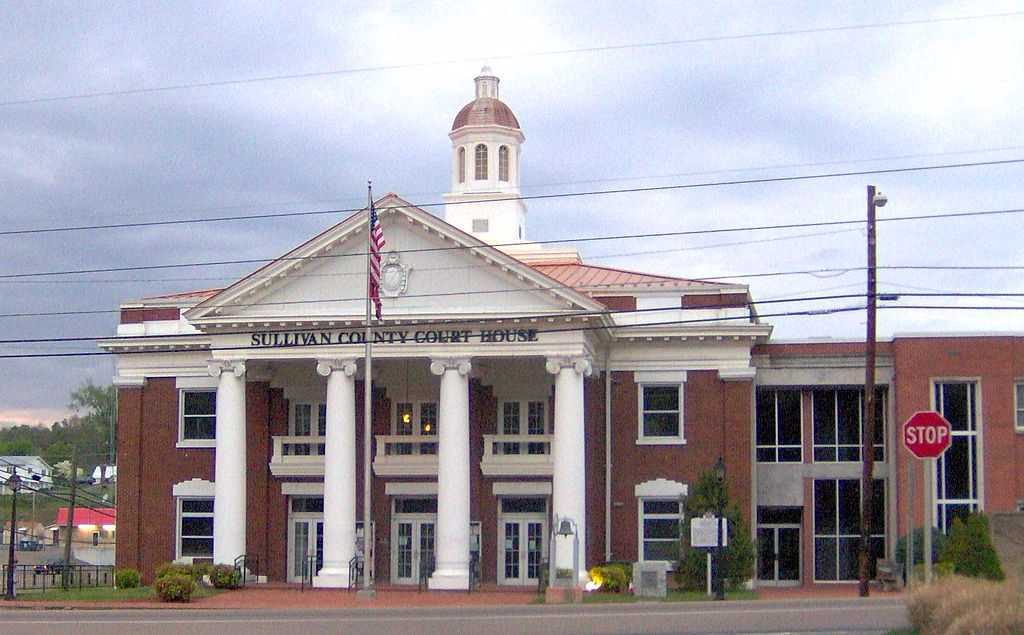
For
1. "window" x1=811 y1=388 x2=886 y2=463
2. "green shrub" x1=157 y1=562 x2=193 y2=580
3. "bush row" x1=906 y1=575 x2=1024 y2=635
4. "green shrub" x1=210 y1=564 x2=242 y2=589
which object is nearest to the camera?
"bush row" x1=906 y1=575 x2=1024 y2=635

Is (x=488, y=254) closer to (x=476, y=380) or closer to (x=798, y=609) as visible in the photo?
(x=476, y=380)

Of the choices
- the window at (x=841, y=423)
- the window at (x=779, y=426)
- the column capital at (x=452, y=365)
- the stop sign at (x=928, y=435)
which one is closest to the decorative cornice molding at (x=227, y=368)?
the column capital at (x=452, y=365)

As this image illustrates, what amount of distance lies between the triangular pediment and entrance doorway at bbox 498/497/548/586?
7.29 meters

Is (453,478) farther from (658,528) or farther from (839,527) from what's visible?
(839,527)

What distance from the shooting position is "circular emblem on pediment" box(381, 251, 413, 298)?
42.5 m

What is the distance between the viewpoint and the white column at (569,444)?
136ft

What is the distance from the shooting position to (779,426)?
4803 centimetres

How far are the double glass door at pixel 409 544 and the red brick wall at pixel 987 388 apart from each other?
15129mm

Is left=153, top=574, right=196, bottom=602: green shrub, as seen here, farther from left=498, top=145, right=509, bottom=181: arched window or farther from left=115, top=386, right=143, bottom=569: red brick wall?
left=498, top=145, right=509, bottom=181: arched window

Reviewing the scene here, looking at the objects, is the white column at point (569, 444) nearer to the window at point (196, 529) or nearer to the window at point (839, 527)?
the window at point (839, 527)

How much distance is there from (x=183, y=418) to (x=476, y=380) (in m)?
10.4

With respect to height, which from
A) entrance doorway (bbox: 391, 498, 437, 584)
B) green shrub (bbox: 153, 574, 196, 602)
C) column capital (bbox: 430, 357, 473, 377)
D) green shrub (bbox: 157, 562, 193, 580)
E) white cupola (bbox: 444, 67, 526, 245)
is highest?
white cupola (bbox: 444, 67, 526, 245)

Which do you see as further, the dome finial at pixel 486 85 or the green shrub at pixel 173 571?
the dome finial at pixel 486 85

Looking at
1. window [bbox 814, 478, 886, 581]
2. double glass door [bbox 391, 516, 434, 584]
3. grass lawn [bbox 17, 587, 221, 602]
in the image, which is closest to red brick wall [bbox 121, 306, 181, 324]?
grass lawn [bbox 17, 587, 221, 602]
